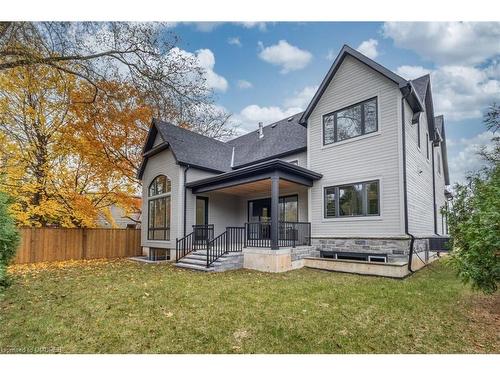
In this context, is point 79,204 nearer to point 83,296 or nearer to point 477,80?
point 83,296

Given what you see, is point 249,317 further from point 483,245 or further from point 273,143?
point 273,143

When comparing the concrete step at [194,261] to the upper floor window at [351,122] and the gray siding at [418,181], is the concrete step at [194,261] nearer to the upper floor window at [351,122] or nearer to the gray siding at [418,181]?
the upper floor window at [351,122]

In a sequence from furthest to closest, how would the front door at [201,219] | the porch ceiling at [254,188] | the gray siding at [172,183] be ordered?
the front door at [201,219] < the gray siding at [172,183] < the porch ceiling at [254,188]

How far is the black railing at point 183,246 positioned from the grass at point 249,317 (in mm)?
3654

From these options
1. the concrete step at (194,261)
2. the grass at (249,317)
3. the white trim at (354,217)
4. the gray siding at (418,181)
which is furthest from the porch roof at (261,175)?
the grass at (249,317)

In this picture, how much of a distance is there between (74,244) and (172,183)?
5354 millimetres

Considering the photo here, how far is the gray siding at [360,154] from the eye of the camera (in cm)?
813

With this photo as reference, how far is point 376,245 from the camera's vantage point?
8219 mm

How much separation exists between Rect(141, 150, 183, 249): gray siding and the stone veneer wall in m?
5.12

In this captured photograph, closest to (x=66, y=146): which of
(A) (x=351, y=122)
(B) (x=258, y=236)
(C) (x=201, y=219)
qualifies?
(C) (x=201, y=219)

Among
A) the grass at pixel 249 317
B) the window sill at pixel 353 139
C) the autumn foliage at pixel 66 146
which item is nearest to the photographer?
the grass at pixel 249 317

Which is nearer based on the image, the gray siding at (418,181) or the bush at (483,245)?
the bush at (483,245)

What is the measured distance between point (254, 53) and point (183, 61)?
7.42ft

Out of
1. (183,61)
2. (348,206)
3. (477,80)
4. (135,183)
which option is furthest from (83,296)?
(135,183)
